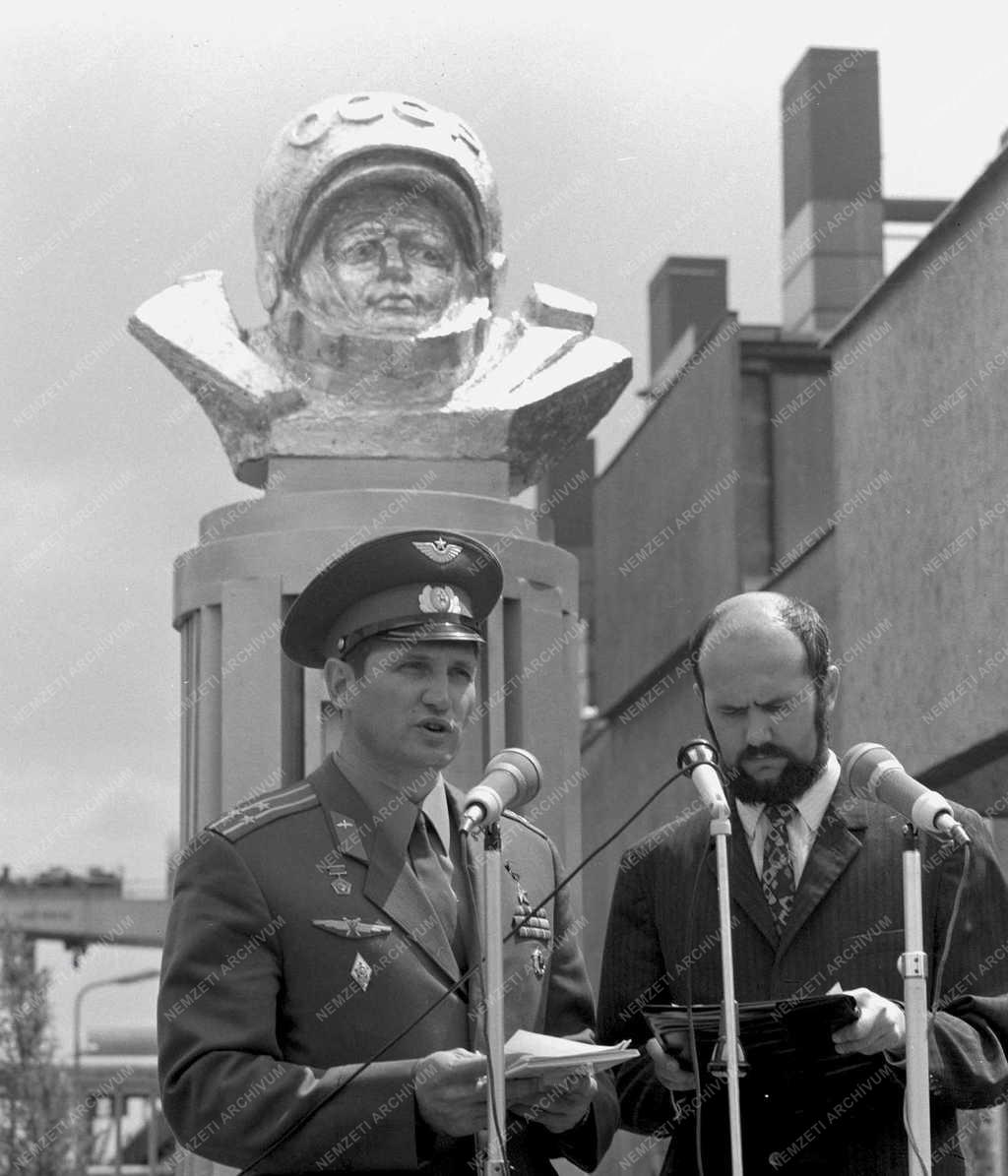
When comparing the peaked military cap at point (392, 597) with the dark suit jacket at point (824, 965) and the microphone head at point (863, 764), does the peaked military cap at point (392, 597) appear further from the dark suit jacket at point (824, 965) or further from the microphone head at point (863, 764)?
the microphone head at point (863, 764)

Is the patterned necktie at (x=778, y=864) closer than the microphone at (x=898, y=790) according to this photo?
No

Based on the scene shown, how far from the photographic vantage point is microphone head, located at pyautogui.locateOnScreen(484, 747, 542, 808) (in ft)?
12.9

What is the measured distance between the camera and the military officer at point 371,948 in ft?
12.8

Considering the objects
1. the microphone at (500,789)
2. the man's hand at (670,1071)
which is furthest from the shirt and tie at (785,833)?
the microphone at (500,789)

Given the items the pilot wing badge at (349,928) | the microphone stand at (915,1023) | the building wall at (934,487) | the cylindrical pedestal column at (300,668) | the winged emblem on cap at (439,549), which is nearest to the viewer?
the microphone stand at (915,1023)

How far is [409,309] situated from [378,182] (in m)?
0.38

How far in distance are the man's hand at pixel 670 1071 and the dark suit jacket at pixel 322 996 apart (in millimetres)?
135

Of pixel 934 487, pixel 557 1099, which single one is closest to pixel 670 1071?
pixel 557 1099

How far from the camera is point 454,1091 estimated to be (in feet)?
12.5

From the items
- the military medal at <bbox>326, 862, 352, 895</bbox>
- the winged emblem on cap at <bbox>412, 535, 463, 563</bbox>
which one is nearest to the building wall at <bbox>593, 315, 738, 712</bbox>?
the winged emblem on cap at <bbox>412, 535, 463, 563</bbox>

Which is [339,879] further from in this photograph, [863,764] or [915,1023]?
[915,1023]

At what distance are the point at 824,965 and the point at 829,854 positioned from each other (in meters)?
0.19

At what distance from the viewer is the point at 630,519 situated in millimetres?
18156

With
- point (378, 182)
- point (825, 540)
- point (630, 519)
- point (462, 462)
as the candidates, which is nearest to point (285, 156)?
point (378, 182)
